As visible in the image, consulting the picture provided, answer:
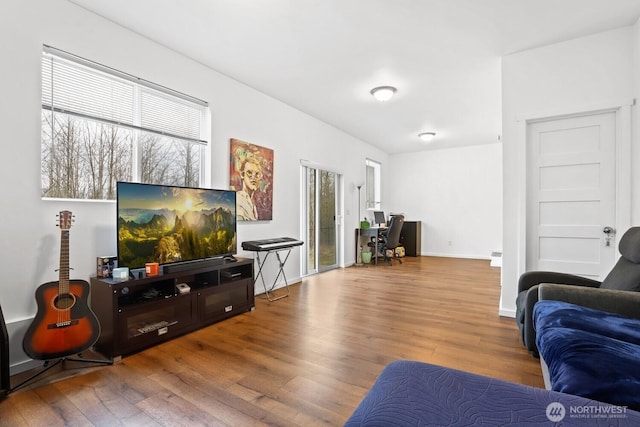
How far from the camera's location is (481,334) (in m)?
2.70

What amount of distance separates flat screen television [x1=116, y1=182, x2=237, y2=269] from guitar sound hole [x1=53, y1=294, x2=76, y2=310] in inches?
14.5

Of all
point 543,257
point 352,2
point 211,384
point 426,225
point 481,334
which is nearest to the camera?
point 211,384

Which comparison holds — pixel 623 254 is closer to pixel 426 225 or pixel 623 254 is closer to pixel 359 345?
pixel 359 345

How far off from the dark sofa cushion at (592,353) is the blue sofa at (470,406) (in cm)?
19

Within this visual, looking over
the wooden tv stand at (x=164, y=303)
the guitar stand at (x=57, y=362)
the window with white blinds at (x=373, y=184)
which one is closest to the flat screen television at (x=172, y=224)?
the wooden tv stand at (x=164, y=303)

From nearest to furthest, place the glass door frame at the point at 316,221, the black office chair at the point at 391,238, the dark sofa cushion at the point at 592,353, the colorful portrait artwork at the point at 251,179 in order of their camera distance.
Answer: the dark sofa cushion at the point at 592,353, the colorful portrait artwork at the point at 251,179, the glass door frame at the point at 316,221, the black office chair at the point at 391,238

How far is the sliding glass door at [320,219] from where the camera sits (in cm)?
530

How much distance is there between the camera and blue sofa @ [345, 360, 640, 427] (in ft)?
2.72

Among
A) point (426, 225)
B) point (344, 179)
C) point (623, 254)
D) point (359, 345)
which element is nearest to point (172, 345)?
point (359, 345)

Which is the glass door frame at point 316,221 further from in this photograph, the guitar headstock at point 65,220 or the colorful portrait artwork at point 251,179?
the guitar headstock at point 65,220

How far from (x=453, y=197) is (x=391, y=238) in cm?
244

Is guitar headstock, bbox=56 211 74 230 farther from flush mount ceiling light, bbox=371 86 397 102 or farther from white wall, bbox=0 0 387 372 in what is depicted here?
flush mount ceiling light, bbox=371 86 397 102

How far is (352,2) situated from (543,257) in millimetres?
3038

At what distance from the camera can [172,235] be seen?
8.96 ft
